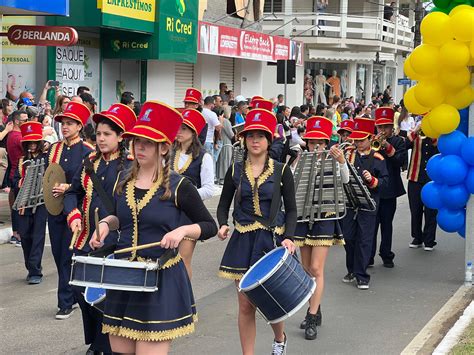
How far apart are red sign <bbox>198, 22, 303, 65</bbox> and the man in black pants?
13231mm

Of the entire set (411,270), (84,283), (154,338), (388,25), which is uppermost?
(388,25)

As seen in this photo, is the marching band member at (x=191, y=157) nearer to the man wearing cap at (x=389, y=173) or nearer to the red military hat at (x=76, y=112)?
the red military hat at (x=76, y=112)

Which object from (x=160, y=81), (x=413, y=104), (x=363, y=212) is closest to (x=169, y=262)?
(x=363, y=212)

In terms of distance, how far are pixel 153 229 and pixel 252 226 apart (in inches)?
60.6

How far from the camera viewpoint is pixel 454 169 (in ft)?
29.4

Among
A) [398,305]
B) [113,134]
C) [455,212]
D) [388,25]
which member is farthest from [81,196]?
[388,25]

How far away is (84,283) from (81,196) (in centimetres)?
221

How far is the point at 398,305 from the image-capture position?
29.0ft

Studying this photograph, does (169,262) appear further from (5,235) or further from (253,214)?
(5,235)

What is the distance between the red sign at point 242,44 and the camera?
24828 millimetres

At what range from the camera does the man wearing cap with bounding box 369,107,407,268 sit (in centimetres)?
1021

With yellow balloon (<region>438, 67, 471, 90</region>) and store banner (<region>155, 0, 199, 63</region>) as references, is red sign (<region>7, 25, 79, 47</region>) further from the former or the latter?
yellow balloon (<region>438, 67, 471, 90</region>)

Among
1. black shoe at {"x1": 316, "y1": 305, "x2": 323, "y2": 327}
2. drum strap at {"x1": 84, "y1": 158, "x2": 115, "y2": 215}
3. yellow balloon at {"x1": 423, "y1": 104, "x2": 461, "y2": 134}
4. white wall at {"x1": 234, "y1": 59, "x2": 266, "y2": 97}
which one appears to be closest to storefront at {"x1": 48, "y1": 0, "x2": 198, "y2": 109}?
white wall at {"x1": 234, "y1": 59, "x2": 266, "y2": 97}

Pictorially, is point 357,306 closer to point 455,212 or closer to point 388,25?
point 455,212
